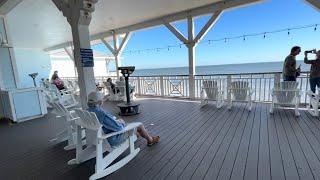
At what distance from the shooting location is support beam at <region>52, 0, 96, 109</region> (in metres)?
3.12

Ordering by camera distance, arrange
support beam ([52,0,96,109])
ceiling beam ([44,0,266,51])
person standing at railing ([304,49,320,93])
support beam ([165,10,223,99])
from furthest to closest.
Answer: support beam ([165,10,223,99]) < ceiling beam ([44,0,266,51]) < person standing at railing ([304,49,320,93]) < support beam ([52,0,96,109])

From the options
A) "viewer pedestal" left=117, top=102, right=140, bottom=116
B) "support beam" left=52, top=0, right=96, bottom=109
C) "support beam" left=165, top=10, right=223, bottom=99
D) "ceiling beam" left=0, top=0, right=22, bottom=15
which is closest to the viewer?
"support beam" left=52, top=0, right=96, bottom=109

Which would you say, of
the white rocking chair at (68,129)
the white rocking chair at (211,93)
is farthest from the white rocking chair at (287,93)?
the white rocking chair at (68,129)

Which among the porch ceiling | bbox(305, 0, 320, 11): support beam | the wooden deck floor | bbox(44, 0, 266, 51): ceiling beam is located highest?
the porch ceiling

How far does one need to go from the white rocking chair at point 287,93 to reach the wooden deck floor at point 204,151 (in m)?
0.27

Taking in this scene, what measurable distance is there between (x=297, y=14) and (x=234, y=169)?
12906 mm

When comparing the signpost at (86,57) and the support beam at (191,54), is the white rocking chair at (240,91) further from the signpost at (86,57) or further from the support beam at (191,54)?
the signpost at (86,57)

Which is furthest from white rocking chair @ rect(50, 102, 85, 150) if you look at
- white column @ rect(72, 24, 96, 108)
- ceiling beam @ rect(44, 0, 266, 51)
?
ceiling beam @ rect(44, 0, 266, 51)

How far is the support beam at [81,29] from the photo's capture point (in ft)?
10.2

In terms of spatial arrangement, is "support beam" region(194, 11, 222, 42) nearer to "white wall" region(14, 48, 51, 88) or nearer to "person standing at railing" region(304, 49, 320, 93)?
"person standing at railing" region(304, 49, 320, 93)

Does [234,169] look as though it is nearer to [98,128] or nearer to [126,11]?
[98,128]

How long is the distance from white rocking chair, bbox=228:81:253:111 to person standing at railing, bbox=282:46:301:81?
0.89 m

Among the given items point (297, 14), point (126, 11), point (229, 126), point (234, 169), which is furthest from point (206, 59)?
point (234, 169)

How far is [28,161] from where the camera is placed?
2.64m
